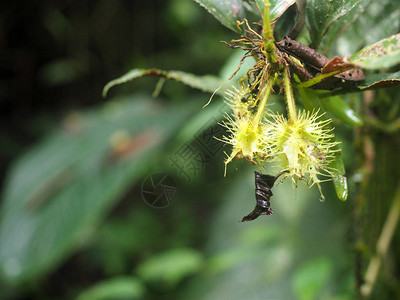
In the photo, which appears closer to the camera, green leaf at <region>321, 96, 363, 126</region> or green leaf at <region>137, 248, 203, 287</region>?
green leaf at <region>321, 96, 363, 126</region>

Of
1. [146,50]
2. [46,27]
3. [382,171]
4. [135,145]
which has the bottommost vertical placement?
[382,171]

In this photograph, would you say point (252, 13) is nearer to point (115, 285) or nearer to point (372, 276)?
point (372, 276)

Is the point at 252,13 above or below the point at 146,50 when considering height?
below

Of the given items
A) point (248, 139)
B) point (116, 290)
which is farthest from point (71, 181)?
point (248, 139)

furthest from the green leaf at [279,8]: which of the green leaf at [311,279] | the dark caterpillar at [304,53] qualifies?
the green leaf at [311,279]

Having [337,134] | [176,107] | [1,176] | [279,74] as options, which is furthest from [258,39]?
[1,176]

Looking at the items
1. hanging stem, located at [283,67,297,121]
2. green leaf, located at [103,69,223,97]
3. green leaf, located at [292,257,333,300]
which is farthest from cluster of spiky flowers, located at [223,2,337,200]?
green leaf, located at [292,257,333,300]

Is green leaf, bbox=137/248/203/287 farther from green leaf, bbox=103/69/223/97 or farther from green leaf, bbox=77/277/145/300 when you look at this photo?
green leaf, bbox=103/69/223/97
